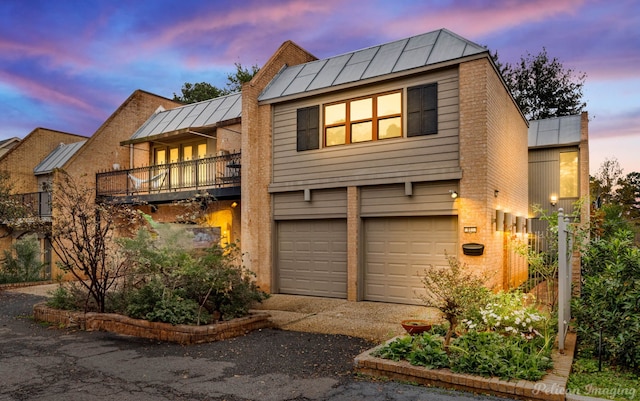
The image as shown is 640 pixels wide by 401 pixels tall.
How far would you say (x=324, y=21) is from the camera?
1459 cm

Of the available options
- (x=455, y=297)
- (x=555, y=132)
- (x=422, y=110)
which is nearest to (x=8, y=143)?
(x=422, y=110)

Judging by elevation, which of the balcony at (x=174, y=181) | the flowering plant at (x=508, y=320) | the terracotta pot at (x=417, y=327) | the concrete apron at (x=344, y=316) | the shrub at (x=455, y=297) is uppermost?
the balcony at (x=174, y=181)

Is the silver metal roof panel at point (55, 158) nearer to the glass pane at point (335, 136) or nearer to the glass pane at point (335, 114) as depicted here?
the glass pane at point (335, 114)

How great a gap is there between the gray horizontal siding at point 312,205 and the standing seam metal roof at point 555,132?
439 inches

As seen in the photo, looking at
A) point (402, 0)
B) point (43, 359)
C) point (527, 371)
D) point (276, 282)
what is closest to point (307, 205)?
point (276, 282)

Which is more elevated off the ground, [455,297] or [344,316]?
[455,297]

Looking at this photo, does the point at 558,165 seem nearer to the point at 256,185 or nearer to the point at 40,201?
the point at 256,185

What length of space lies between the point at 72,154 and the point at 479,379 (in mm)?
23466

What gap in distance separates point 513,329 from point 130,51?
18.0m

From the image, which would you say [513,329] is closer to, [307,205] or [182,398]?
[182,398]

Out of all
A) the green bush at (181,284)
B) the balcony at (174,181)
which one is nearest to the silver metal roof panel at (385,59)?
the balcony at (174,181)

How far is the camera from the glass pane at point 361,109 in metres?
11.7

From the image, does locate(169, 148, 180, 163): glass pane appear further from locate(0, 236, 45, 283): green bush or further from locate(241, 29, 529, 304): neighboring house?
locate(0, 236, 45, 283): green bush

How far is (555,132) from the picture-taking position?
19.0 meters
